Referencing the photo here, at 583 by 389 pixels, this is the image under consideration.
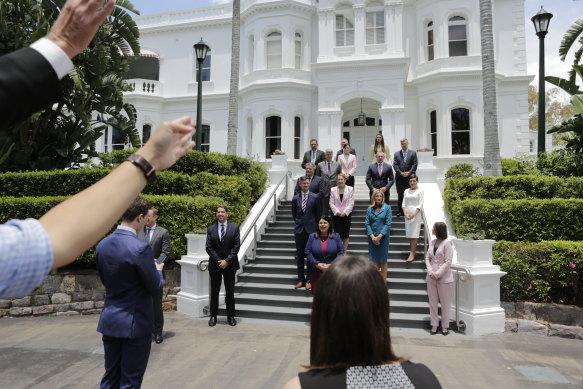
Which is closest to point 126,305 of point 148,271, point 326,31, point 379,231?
point 148,271

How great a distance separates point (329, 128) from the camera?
2130cm

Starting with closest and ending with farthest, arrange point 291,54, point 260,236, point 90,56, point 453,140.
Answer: point 260,236 → point 90,56 → point 453,140 → point 291,54

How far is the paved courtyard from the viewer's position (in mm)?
5512

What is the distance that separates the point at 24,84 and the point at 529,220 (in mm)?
10027

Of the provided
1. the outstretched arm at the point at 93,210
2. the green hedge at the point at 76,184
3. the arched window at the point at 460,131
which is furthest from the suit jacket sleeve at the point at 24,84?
the arched window at the point at 460,131

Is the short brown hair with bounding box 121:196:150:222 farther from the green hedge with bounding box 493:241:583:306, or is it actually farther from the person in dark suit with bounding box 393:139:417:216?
the person in dark suit with bounding box 393:139:417:216

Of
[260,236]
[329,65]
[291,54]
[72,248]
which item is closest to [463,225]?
[260,236]

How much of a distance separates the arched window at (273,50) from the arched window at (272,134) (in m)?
3.11

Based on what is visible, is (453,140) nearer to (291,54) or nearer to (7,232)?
(291,54)

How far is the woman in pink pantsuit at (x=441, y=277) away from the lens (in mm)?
7574

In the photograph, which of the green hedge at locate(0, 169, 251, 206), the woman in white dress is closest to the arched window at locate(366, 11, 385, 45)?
the woman in white dress

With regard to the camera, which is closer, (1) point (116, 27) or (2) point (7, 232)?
(2) point (7, 232)

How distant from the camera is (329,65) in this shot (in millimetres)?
21297

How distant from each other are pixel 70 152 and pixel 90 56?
129 inches
